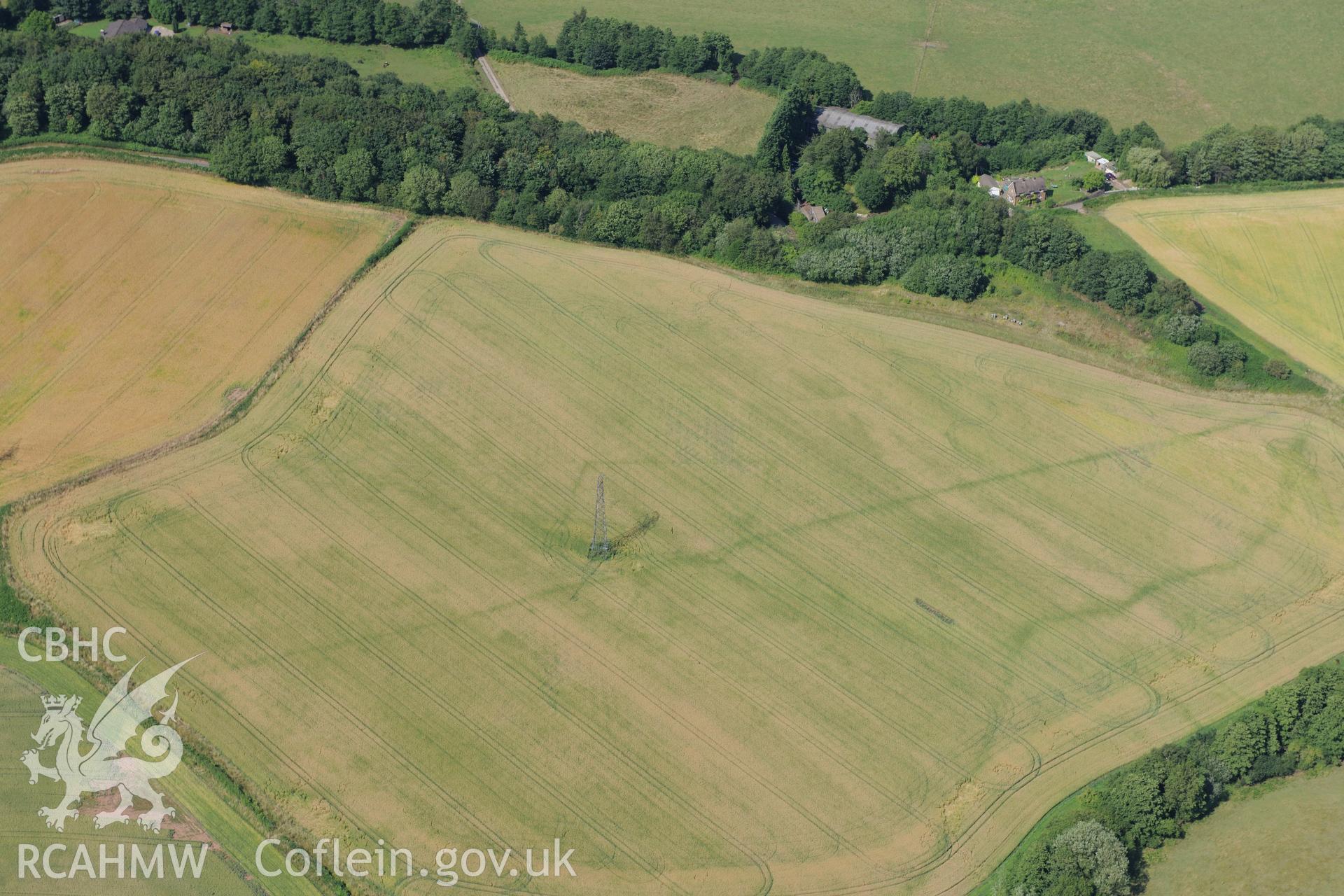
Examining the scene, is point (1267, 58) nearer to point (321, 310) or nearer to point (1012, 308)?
point (1012, 308)

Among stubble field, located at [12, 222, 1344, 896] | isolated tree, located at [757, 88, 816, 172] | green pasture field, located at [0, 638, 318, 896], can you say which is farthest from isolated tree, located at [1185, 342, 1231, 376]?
green pasture field, located at [0, 638, 318, 896]

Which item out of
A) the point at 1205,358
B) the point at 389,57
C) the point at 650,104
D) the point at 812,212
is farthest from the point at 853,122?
the point at 389,57

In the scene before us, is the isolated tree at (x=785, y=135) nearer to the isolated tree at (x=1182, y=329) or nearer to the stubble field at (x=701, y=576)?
the stubble field at (x=701, y=576)

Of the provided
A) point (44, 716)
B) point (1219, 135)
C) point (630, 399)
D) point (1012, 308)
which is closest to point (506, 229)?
point (630, 399)

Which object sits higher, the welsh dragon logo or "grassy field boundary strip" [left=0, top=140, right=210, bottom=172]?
"grassy field boundary strip" [left=0, top=140, right=210, bottom=172]

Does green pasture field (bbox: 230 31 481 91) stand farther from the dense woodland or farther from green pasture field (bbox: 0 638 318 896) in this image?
green pasture field (bbox: 0 638 318 896)

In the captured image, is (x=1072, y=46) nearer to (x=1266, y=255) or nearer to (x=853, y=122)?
(x=853, y=122)

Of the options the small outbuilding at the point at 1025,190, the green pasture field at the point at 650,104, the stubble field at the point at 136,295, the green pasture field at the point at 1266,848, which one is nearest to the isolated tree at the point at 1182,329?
the small outbuilding at the point at 1025,190
